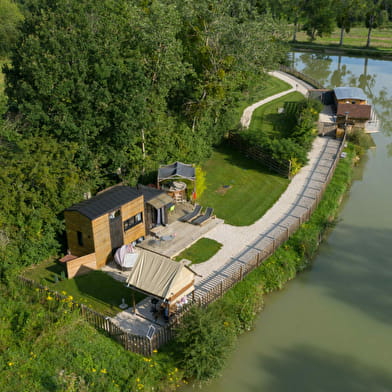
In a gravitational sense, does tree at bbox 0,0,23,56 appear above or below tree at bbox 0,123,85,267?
above

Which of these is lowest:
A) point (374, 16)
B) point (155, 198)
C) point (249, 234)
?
point (249, 234)

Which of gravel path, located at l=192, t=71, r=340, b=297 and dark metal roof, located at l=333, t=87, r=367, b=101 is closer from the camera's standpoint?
gravel path, located at l=192, t=71, r=340, b=297

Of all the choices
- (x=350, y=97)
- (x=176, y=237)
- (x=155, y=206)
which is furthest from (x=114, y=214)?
(x=350, y=97)

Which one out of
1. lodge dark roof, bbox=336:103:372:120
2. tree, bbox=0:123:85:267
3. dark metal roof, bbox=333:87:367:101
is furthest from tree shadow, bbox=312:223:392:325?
dark metal roof, bbox=333:87:367:101

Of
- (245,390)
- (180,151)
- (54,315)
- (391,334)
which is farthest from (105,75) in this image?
(391,334)

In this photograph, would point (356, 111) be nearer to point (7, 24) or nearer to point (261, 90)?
point (261, 90)

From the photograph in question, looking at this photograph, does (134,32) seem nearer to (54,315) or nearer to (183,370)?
(54,315)

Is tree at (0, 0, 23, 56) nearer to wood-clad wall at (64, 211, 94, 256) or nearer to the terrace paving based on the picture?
wood-clad wall at (64, 211, 94, 256)
